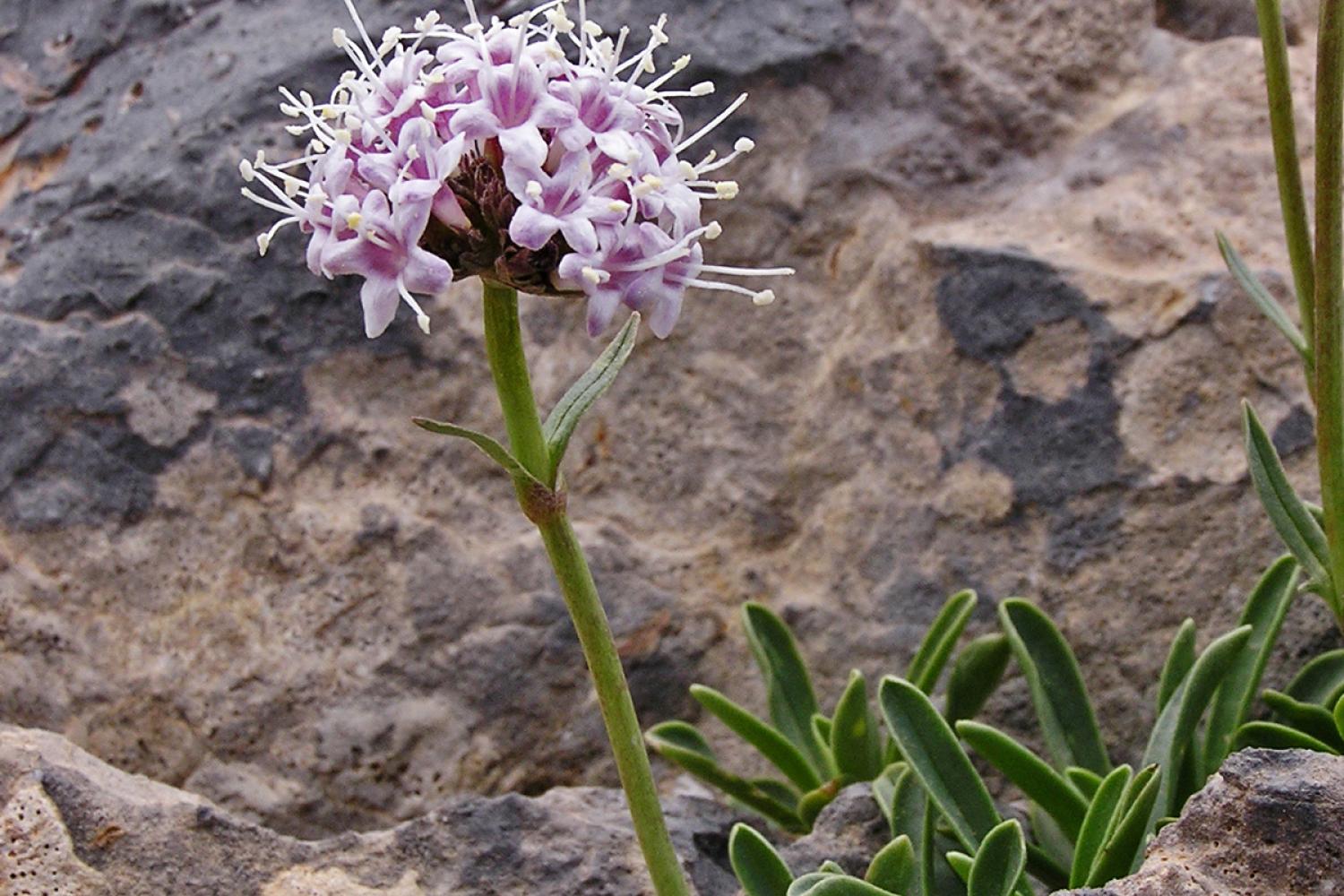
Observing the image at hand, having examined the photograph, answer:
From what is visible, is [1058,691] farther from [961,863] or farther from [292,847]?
[292,847]

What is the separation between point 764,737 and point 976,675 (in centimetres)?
42

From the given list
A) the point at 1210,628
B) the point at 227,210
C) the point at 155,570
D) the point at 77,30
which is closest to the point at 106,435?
the point at 155,570

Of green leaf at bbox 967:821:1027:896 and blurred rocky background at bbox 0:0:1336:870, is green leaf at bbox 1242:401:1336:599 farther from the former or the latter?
green leaf at bbox 967:821:1027:896

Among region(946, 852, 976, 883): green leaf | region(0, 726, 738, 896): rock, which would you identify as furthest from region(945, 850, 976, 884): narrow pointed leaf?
region(0, 726, 738, 896): rock

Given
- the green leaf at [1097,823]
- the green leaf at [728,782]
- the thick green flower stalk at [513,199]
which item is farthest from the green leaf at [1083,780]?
the thick green flower stalk at [513,199]

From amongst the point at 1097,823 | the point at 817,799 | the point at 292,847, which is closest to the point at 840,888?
the point at 1097,823

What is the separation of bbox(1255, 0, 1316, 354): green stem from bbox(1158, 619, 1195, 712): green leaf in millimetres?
507

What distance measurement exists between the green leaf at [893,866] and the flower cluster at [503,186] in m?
0.89

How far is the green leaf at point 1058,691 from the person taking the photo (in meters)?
2.68

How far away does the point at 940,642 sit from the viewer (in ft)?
9.11

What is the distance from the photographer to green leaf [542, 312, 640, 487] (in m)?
1.99

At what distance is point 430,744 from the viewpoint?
3.03m

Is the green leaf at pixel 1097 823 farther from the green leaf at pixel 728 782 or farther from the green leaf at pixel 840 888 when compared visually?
the green leaf at pixel 728 782

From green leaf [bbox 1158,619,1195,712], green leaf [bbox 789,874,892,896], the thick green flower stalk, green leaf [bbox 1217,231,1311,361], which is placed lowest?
green leaf [bbox 789,874,892,896]
